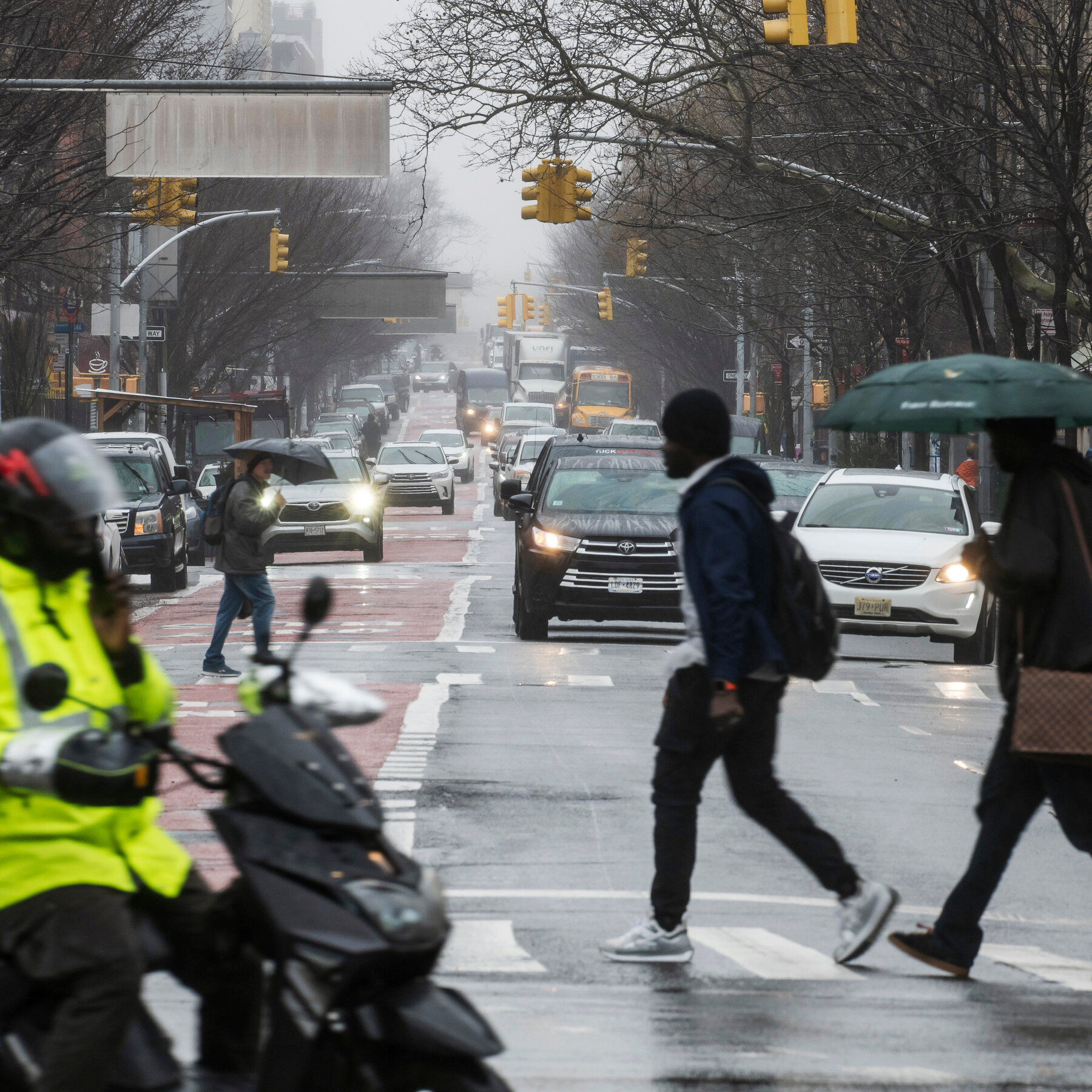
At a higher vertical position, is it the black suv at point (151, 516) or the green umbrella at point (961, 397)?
the green umbrella at point (961, 397)

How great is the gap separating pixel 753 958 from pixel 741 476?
1.51 m

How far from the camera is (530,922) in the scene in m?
7.14

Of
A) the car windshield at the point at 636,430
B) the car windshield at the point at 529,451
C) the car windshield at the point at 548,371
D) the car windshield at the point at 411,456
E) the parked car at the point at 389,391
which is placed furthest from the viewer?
the parked car at the point at 389,391

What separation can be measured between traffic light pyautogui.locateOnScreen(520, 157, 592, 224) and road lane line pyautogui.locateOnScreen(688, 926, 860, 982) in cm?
2013

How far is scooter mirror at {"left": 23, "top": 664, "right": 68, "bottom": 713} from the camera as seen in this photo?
12.2ft

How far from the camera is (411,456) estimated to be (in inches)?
1956

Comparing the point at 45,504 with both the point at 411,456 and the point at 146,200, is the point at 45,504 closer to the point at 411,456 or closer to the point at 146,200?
the point at 146,200

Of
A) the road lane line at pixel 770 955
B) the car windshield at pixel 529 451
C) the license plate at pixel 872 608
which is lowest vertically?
the license plate at pixel 872 608

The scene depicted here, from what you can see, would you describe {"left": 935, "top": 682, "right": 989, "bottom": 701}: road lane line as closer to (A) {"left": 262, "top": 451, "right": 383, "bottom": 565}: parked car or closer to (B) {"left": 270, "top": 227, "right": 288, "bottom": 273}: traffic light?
(A) {"left": 262, "top": 451, "right": 383, "bottom": 565}: parked car

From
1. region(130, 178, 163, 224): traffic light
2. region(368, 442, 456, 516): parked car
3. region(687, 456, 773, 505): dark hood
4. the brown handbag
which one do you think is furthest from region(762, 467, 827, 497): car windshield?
region(368, 442, 456, 516): parked car

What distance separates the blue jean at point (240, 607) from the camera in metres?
15.7

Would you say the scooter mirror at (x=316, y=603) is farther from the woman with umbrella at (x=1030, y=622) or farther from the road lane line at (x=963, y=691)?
the road lane line at (x=963, y=691)

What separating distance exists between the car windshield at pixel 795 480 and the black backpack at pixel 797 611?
64.4 feet

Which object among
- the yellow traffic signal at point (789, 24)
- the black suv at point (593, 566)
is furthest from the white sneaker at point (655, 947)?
the yellow traffic signal at point (789, 24)
